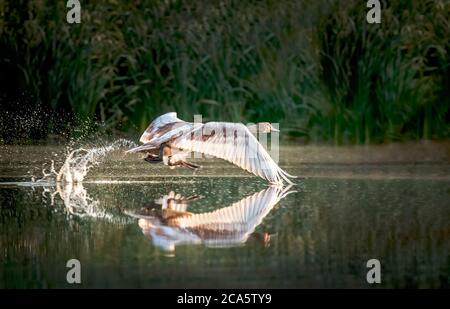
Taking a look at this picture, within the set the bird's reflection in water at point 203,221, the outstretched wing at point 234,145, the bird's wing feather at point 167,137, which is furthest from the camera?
the bird's wing feather at point 167,137

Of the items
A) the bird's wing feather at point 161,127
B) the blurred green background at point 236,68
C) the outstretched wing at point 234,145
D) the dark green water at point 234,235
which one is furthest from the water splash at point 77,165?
the outstretched wing at point 234,145

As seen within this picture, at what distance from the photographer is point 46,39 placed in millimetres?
12500

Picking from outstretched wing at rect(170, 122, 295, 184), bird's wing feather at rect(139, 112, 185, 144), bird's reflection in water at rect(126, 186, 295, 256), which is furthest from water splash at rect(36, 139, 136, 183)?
bird's reflection in water at rect(126, 186, 295, 256)

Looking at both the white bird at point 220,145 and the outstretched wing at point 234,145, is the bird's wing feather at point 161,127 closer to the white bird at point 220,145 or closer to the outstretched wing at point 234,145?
the white bird at point 220,145

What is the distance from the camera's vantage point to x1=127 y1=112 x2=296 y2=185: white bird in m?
9.39

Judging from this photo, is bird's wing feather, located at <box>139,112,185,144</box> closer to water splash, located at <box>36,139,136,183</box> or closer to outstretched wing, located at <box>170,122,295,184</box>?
outstretched wing, located at <box>170,122,295,184</box>

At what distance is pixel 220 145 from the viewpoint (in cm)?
955

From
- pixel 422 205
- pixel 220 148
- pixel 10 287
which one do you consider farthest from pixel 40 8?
pixel 10 287

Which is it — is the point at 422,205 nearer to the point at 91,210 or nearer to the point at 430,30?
the point at 91,210

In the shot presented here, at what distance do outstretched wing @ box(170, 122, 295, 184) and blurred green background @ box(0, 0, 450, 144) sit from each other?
9.61ft

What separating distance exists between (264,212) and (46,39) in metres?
4.87

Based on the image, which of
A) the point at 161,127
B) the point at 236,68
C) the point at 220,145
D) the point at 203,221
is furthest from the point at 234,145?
the point at 236,68

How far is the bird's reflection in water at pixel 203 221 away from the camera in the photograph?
725 centimetres
